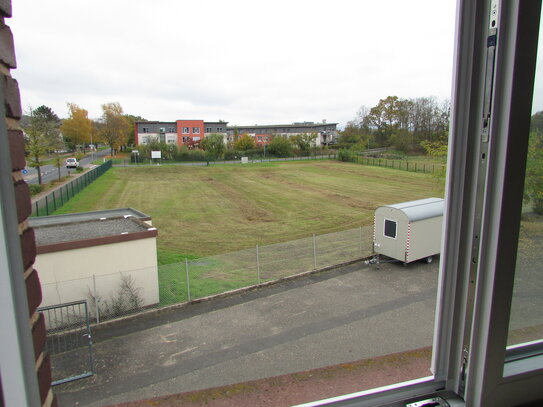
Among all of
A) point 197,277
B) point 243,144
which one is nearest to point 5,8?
point 197,277

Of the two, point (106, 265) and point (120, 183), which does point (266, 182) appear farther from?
point (106, 265)

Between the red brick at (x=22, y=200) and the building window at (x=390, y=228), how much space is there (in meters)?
12.6

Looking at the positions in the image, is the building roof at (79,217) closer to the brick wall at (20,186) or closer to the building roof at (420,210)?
the building roof at (420,210)

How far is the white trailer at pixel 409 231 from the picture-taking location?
12188mm

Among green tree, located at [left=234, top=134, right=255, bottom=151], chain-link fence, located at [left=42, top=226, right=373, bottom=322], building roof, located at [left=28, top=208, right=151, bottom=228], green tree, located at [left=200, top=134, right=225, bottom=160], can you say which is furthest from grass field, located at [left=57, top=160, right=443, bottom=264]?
green tree, located at [left=234, top=134, right=255, bottom=151]

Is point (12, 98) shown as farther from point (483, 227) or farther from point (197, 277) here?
point (197, 277)

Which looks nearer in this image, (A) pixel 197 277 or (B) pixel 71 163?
(A) pixel 197 277

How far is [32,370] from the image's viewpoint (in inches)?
34.3

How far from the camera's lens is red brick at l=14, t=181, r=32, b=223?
0.86m

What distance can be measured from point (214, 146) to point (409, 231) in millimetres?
50280

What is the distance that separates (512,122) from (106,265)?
10.0 meters

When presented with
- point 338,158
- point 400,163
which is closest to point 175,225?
point 400,163

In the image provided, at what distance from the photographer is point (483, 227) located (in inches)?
44.0

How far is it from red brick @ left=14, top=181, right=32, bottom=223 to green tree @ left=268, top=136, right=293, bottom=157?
66.1 meters
